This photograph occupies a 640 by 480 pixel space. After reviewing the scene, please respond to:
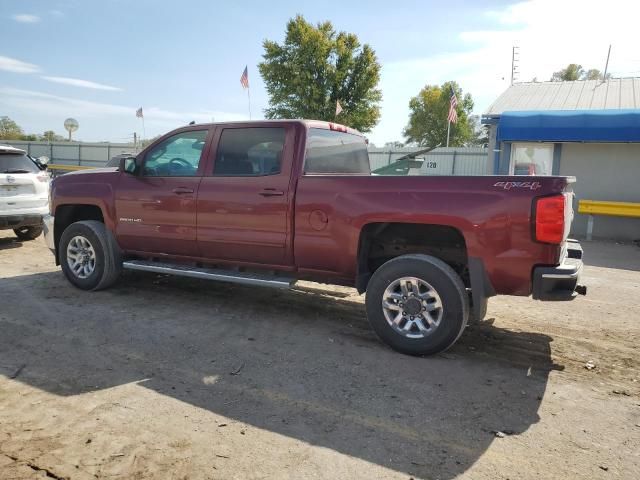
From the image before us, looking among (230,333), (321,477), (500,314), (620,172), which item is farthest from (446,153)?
(321,477)

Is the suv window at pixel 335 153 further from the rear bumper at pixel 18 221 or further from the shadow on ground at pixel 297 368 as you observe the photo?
the rear bumper at pixel 18 221

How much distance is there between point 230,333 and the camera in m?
4.63

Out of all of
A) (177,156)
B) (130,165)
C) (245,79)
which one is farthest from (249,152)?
(245,79)

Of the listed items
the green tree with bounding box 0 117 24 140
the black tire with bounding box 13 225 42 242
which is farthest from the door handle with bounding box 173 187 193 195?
the green tree with bounding box 0 117 24 140

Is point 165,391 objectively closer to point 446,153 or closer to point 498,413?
point 498,413

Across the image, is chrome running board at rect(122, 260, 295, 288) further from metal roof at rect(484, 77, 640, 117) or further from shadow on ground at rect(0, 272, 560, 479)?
metal roof at rect(484, 77, 640, 117)

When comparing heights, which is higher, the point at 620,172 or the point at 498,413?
the point at 620,172

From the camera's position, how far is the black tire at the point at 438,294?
395cm

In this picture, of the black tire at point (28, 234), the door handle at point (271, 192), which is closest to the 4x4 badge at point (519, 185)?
the door handle at point (271, 192)

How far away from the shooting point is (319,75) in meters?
34.7

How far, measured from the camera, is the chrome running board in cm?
469

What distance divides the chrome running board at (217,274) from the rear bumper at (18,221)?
390 centimetres

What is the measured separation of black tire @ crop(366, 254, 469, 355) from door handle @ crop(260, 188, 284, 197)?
1.20 metres

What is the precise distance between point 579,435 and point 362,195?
2364 mm
